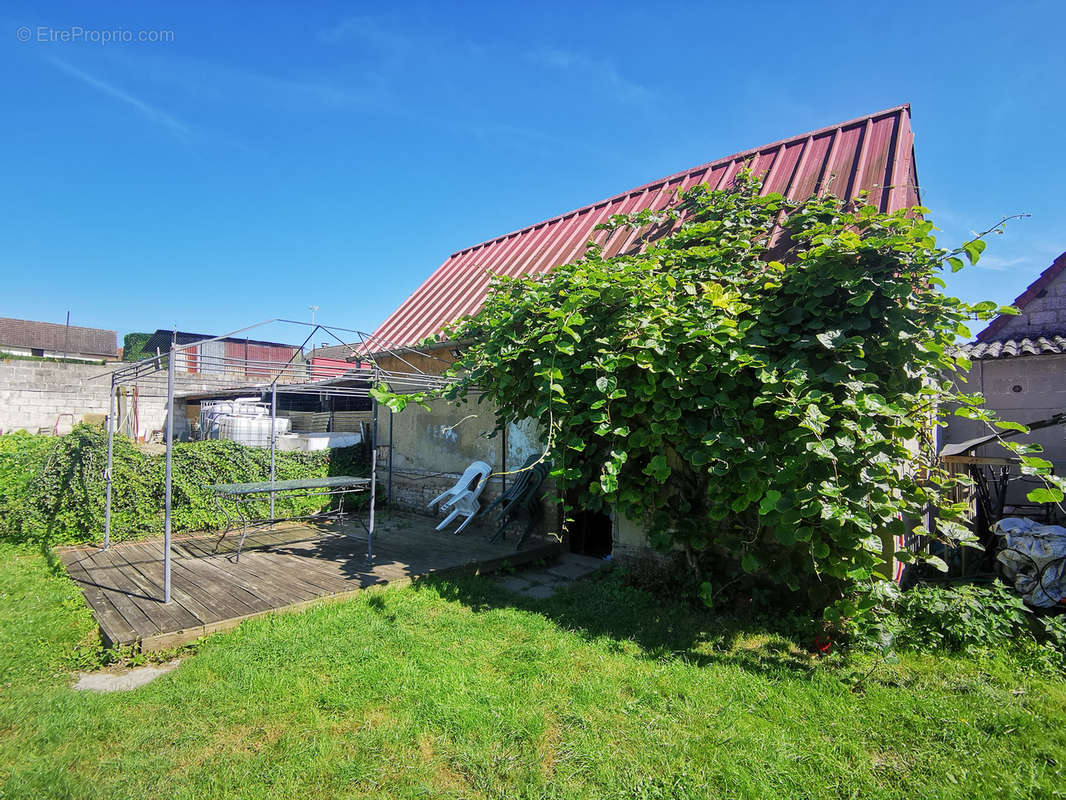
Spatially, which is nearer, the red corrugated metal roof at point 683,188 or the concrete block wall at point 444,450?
the red corrugated metal roof at point 683,188

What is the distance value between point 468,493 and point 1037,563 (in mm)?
6092

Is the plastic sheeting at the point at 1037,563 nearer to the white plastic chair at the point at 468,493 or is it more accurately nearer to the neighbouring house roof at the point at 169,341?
the white plastic chair at the point at 468,493

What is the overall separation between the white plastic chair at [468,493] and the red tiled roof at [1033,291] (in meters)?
8.48

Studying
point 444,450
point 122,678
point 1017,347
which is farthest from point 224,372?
point 1017,347

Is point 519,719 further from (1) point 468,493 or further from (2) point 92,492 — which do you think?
(2) point 92,492

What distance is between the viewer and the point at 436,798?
229 cm

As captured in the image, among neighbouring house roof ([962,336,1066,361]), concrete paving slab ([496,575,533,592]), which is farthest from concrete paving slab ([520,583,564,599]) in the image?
neighbouring house roof ([962,336,1066,361])

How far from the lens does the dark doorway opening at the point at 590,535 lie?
6859 mm

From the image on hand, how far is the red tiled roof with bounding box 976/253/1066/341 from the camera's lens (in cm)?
801

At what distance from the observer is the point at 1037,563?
4.42m

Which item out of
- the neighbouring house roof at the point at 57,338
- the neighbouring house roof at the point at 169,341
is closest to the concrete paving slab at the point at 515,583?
the neighbouring house roof at the point at 169,341

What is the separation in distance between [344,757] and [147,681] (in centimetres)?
177

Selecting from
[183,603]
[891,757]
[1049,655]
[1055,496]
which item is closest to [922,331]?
[1055,496]

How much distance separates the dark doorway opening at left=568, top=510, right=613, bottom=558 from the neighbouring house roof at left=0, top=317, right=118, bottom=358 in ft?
157
